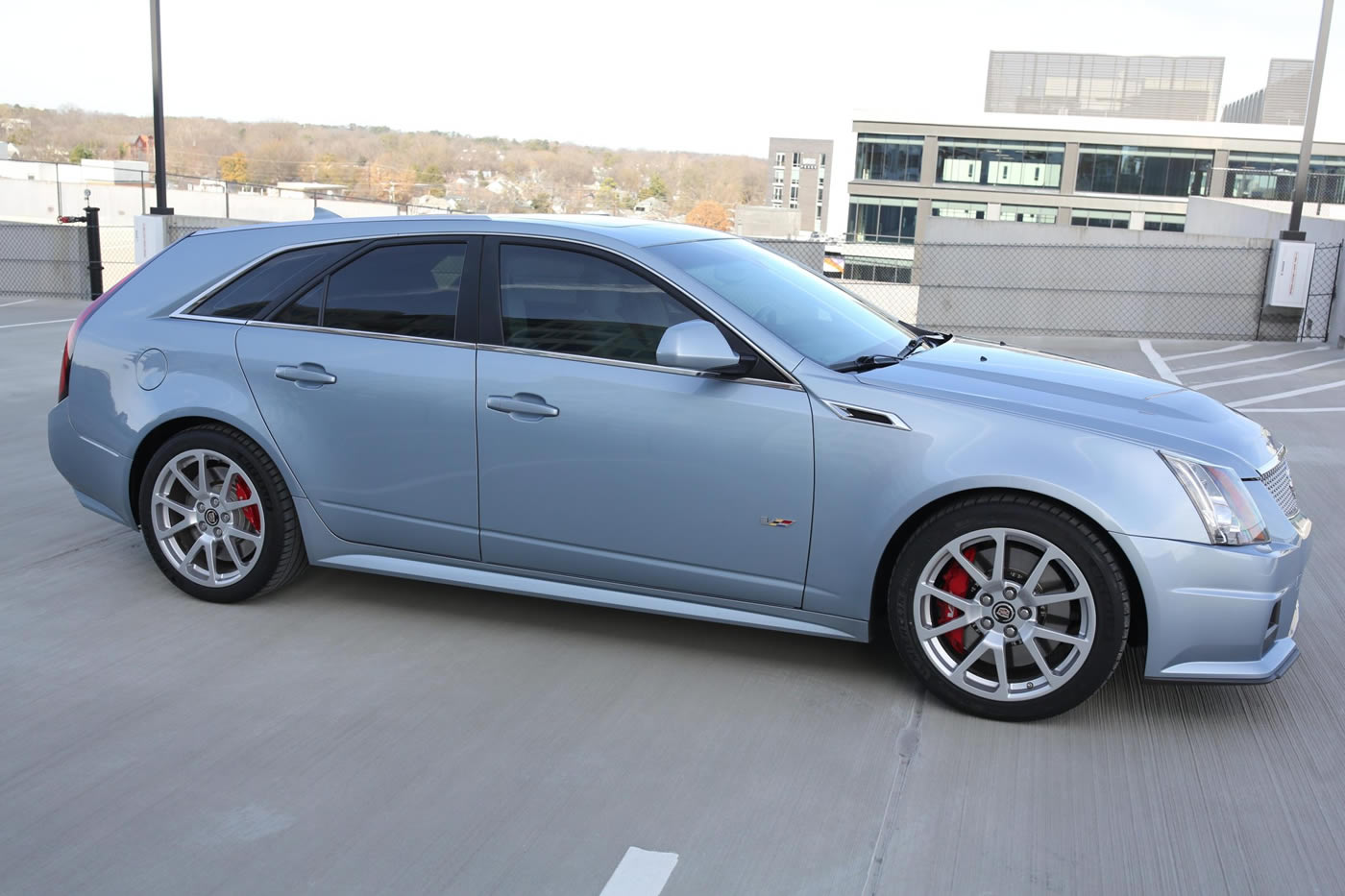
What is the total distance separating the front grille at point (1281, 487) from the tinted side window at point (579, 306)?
2028 millimetres

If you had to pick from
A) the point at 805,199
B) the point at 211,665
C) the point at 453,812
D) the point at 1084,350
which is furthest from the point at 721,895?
the point at 805,199

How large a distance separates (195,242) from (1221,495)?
4105 mm

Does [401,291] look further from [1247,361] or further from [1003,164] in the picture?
[1003,164]

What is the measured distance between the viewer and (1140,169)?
66.9 m

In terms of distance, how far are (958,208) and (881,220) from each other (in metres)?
4.38

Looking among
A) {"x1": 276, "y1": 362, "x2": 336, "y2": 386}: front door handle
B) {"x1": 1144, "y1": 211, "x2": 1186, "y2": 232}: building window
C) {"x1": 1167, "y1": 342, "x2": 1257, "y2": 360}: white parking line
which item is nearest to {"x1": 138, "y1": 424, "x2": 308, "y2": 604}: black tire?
{"x1": 276, "y1": 362, "x2": 336, "y2": 386}: front door handle

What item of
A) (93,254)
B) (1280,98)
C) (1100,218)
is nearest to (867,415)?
(93,254)

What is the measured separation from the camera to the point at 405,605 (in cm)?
493

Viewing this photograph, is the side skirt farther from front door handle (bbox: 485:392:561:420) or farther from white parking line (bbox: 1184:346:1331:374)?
white parking line (bbox: 1184:346:1331:374)

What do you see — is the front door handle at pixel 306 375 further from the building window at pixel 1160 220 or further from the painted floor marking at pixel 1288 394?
the building window at pixel 1160 220


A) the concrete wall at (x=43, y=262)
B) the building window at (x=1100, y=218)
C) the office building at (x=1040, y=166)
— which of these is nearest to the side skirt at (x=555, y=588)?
the concrete wall at (x=43, y=262)

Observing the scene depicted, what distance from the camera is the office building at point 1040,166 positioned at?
66.1 meters

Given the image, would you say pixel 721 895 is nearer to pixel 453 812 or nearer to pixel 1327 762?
pixel 453 812

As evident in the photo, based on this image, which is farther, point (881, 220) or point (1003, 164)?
point (881, 220)
